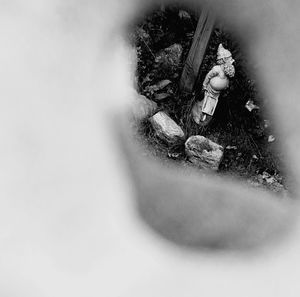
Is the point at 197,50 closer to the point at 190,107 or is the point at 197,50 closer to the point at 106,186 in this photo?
A: the point at 190,107

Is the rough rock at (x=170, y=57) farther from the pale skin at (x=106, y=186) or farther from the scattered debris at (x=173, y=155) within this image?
the scattered debris at (x=173, y=155)

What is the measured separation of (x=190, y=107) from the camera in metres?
1.34

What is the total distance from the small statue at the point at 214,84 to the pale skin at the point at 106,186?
0.26 ft

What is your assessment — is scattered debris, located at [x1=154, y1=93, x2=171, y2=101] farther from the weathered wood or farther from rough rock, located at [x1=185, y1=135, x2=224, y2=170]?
rough rock, located at [x1=185, y1=135, x2=224, y2=170]

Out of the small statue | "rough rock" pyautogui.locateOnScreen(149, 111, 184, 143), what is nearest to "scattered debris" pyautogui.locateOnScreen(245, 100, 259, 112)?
the small statue

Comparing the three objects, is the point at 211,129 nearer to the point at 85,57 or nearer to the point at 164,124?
the point at 164,124

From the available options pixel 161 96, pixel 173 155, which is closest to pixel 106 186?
pixel 173 155

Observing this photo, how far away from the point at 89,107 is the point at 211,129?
0.40m

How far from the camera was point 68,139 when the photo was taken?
1161 mm

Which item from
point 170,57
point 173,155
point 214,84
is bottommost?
point 173,155

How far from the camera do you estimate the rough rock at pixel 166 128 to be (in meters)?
1.28

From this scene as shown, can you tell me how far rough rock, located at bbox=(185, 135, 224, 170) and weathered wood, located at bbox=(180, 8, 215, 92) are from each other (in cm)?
17

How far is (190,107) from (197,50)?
185 mm

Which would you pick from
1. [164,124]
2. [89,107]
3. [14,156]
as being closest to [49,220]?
[14,156]
